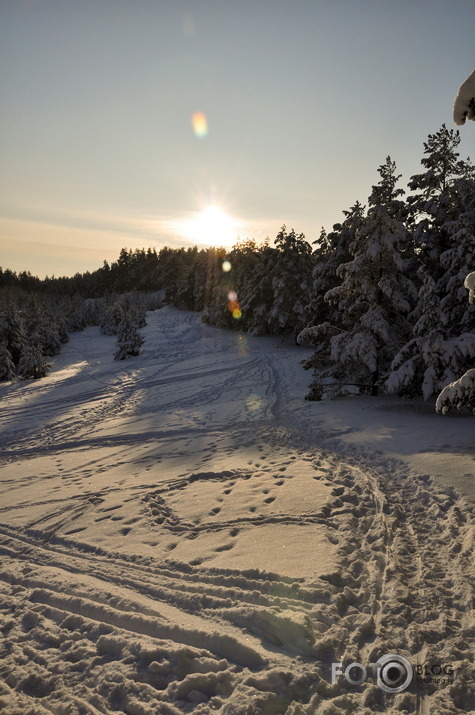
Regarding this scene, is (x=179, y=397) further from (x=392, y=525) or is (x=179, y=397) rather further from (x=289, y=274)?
(x=289, y=274)

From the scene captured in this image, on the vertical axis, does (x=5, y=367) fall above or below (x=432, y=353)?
below

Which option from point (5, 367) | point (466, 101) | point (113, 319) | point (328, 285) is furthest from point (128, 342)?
point (466, 101)

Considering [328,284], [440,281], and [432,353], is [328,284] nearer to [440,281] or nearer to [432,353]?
[440,281]

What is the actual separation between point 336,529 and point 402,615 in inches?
87.0

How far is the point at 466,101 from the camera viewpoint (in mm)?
4625

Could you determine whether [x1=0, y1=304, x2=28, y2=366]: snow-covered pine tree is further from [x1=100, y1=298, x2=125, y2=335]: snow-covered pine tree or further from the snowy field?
the snowy field

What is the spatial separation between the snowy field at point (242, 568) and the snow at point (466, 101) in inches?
244

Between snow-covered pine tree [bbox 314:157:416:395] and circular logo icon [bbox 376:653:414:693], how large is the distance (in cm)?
1267

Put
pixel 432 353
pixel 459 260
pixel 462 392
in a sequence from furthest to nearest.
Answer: pixel 459 260, pixel 432 353, pixel 462 392

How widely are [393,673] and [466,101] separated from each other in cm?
663

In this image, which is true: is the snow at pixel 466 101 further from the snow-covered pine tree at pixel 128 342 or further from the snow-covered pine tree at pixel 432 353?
the snow-covered pine tree at pixel 128 342

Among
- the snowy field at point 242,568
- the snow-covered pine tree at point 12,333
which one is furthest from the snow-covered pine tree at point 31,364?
the snowy field at point 242,568

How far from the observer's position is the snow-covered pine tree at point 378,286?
1557 cm

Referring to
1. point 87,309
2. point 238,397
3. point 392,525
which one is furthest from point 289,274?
point 87,309
